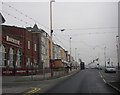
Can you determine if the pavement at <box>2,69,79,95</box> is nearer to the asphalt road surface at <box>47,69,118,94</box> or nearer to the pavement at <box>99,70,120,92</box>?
the asphalt road surface at <box>47,69,118,94</box>

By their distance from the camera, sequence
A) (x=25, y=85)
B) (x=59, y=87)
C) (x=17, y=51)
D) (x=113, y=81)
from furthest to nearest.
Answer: (x=17, y=51), (x=113, y=81), (x=25, y=85), (x=59, y=87)

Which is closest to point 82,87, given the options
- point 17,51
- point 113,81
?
point 113,81

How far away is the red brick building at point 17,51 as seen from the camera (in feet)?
99.0

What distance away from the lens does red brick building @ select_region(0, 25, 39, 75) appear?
1188 inches

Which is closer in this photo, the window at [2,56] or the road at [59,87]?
the road at [59,87]

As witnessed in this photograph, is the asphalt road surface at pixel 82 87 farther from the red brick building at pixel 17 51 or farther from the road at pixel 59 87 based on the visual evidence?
the red brick building at pixel 17 51

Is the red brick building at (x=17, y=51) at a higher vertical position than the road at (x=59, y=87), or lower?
higher

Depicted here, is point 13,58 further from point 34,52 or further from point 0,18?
point 34,52

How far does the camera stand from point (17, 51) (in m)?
36.2

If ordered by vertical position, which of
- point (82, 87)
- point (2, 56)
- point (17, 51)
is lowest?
point (82, 87)

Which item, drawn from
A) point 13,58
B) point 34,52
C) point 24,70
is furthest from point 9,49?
point 34,52

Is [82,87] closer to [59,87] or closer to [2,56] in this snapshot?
[59,87]

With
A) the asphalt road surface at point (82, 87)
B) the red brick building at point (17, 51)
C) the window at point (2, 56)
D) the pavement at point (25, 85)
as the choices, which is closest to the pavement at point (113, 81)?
the asphalt road surface at point (82, 87)

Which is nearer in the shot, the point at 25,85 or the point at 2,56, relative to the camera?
the point at 25,85
